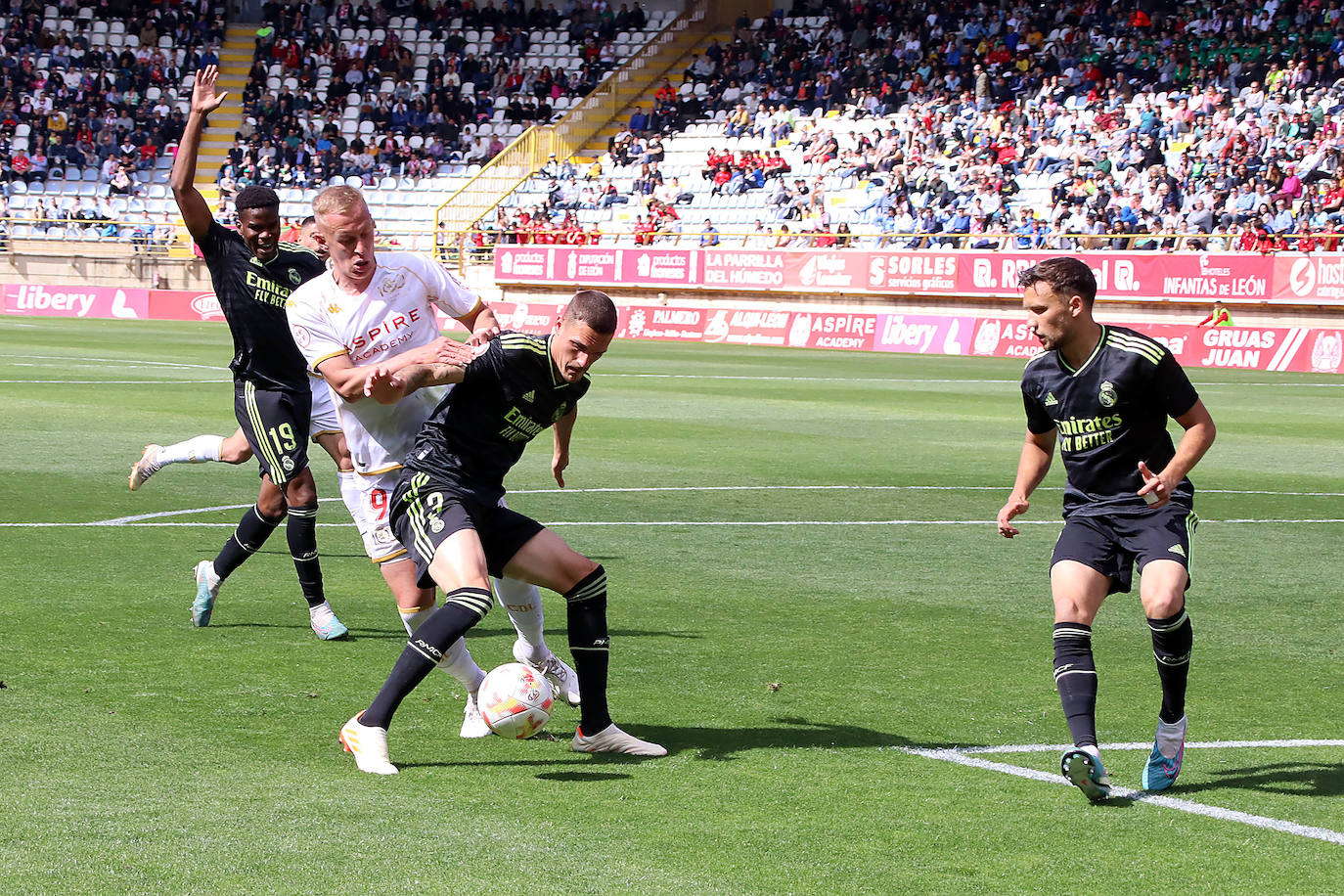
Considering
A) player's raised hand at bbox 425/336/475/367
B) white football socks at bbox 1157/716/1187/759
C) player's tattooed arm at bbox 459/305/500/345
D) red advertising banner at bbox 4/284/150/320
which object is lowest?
red advertising banner at bbox 4/284/150/320

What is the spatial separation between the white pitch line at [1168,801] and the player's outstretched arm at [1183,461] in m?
1.00

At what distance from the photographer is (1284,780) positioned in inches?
224

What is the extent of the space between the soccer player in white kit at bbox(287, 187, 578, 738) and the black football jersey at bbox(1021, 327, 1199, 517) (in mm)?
2145

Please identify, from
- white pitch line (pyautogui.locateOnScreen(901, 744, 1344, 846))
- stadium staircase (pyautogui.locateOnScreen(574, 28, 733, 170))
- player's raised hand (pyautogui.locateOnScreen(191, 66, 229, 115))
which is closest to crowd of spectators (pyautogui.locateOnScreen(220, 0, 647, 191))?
stadium staircase (pyautogui.locateOnScreen(574, 28, 733, 170))

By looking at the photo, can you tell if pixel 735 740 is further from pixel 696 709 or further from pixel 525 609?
pixel 525 609

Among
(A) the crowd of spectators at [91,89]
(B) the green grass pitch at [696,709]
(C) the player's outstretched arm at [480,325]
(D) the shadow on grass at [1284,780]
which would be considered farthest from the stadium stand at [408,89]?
(D) the shadow on grass at [1284,780]

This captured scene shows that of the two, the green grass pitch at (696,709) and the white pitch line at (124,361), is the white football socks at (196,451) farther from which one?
the white pitch line at (124,361)

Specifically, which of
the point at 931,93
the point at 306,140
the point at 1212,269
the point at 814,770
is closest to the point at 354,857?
the point at 814,770

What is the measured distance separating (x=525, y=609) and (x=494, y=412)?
0.94 metres

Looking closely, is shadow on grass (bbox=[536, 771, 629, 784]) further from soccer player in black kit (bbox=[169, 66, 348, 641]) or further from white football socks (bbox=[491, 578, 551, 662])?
soccer player in black kit (bbox=[169, 66, 348, 641])

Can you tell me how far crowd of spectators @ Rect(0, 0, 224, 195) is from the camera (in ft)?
172

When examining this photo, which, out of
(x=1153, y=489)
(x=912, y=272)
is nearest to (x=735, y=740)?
(x=1153, y=489)

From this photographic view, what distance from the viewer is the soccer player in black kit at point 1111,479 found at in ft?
18.3

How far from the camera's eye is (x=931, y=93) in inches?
1815
